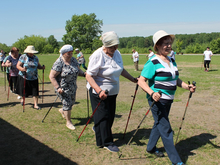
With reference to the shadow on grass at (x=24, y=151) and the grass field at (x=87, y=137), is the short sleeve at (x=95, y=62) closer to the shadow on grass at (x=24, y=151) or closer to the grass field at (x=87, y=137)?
the grass field at (x=87, y=137)

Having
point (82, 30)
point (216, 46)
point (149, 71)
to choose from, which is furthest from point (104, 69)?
point (82, 30)

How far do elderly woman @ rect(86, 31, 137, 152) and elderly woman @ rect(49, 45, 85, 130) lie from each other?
1086 mm

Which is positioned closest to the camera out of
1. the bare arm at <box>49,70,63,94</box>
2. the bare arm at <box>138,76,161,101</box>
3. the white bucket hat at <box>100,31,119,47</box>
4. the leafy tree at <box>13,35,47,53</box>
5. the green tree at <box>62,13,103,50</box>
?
the bare arm at <box>138,76,161,101</box>

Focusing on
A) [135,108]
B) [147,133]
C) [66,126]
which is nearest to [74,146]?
[66,126]

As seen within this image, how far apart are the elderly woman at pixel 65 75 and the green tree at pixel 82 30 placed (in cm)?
7804

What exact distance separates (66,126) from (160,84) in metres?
2.85

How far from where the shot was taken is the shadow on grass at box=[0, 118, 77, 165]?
359 cm

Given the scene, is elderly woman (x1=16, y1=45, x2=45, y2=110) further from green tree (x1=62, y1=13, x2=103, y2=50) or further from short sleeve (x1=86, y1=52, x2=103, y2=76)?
green tree (x1=62, y1=13, x2=103, y2=50)

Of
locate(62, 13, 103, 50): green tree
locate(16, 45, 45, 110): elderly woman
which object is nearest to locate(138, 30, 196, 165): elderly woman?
locate(16, 45, 45, 110): elderly woman

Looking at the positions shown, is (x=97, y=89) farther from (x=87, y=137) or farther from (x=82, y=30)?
(x=82, y=30)

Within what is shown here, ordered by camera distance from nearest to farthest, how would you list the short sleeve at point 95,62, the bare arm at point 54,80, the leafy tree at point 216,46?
the short sleeve at point 95,62 → the bare arm at point 54,80 → the leafy tree at point 216,46

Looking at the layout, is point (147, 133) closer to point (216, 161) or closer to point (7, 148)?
point (216, 161)

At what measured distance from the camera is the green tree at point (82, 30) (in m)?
81.6

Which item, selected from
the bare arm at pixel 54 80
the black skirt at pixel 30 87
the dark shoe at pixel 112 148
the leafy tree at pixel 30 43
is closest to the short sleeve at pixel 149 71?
the dark shoe at pixel 112 148
